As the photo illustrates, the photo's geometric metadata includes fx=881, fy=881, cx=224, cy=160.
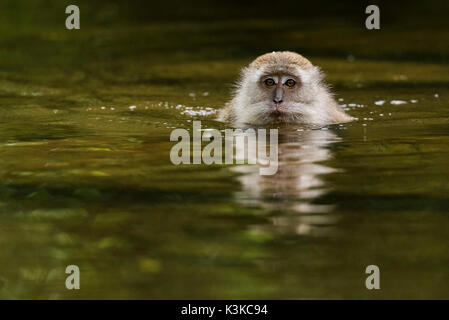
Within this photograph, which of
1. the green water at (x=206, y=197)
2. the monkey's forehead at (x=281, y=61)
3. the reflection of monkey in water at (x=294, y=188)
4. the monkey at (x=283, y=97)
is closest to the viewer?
the green water at (x=206, y=197)

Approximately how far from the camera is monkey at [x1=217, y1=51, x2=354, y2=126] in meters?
10.1

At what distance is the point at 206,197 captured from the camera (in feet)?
20.8

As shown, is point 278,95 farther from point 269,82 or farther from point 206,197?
point 206,197

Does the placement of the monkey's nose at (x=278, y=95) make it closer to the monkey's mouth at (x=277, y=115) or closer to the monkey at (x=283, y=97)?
the monkey at (x=283, y=97)

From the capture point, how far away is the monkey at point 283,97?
1005 centimetres

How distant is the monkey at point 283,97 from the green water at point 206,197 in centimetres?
42

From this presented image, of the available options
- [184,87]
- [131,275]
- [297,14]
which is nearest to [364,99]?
[184,87]

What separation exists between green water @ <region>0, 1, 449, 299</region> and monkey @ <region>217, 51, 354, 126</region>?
1.39ft

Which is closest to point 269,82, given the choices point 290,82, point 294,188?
point 290,82

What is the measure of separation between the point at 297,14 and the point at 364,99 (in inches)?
406

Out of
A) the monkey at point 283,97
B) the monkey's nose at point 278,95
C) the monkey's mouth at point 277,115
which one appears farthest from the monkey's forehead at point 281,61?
the monkey's mouth at point 277,115

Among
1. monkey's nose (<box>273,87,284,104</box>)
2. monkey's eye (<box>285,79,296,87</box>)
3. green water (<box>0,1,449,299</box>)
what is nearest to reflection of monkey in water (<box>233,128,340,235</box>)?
green water (<box>0,1,449,299</box>)
